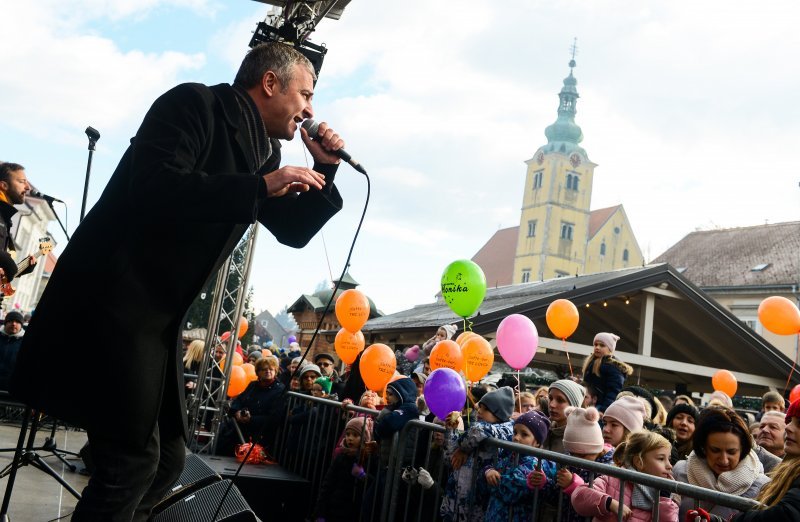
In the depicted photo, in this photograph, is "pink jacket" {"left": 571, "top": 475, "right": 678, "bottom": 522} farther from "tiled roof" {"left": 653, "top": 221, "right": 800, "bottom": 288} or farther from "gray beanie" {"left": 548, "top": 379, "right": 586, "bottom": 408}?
"tiled roof" {"left": 653, "top": 221, "right": 800, "bottom": 288}

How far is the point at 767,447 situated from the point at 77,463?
6.34 metres

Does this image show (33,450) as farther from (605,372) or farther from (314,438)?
(605,372)

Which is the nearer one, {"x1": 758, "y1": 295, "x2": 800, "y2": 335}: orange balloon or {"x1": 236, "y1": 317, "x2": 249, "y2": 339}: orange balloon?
{"x1": 236, "y1": 317, "x2": 249, "y2": 339}: orange balloon

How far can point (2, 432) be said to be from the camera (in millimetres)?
9664

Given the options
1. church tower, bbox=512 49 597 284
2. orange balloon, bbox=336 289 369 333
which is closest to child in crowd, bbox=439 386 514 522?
orange balloon, bbox=336 289 369 333

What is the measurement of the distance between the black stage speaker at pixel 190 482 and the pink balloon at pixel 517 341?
4880mm

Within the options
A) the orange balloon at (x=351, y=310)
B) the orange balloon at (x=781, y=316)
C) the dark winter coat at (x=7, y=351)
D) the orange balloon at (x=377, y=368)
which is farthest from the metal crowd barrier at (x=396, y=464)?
the orange balloon at (x=781, y=316)

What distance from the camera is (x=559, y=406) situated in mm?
5750

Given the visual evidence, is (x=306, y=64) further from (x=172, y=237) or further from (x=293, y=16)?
(x=293, y=16)

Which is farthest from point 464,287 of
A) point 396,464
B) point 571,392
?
point 396,464

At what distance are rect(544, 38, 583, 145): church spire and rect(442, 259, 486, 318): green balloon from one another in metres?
81.7

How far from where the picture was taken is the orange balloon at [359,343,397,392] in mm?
8195

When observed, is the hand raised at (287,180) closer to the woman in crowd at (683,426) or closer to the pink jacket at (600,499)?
the pink jacket at (600,499)

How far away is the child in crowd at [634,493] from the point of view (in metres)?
3.44
